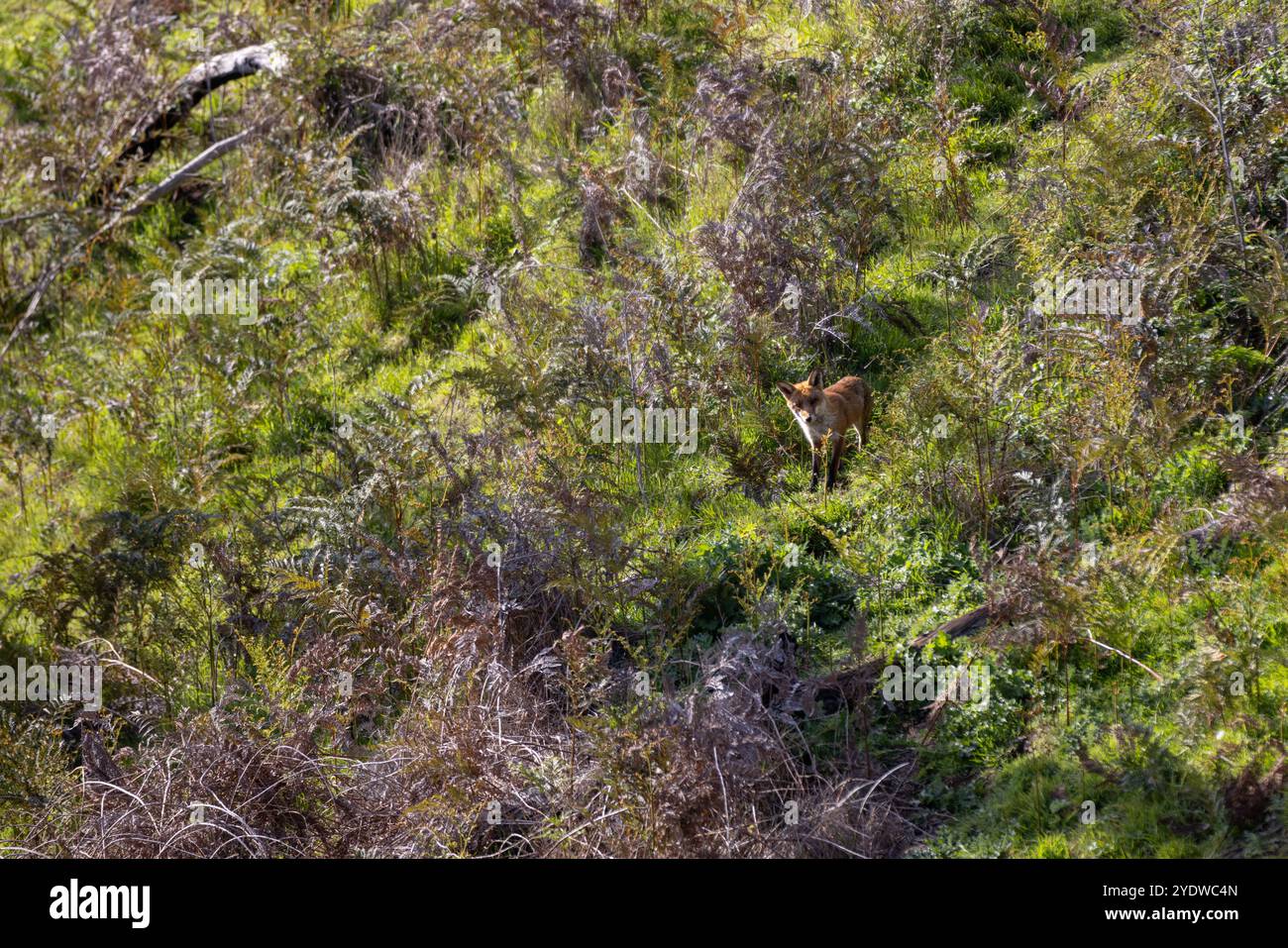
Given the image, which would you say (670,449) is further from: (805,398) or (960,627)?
(960,627)

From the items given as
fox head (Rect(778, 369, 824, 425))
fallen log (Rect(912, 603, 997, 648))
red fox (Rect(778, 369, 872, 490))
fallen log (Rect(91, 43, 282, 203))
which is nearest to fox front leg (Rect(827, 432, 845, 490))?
red fox (Rect(778, 369, 872, 490))

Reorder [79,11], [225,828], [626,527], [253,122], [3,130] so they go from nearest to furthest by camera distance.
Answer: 1. [225,828]
2. [626,527]
3. [253,122]
4. [3,130]
5. [79,11]

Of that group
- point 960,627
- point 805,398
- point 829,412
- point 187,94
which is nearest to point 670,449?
point 805,398

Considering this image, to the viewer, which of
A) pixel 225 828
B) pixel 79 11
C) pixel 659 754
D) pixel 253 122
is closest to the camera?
pixel 659 754

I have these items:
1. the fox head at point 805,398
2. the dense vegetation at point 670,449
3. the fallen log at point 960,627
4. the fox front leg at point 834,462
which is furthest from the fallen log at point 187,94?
the fallen log at point 960,627

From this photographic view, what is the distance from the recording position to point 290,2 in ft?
45.9

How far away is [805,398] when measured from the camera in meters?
7.16

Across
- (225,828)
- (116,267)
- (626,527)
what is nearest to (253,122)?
(116,267)

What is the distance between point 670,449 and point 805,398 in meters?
1.16

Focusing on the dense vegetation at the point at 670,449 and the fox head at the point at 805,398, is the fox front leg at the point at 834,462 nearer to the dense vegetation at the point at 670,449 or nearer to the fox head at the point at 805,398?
the dense vegetation at the point at 670,449

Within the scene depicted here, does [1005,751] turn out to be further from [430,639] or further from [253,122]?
[253,122]

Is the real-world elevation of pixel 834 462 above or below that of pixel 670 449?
below

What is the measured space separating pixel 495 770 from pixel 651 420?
3.02m

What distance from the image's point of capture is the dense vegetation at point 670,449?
5324mm
